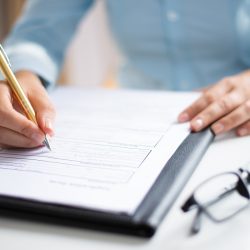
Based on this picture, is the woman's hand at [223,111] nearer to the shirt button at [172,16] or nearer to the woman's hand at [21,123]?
the woman's hand at [21,123]

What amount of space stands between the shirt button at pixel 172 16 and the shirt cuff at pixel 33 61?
28cm

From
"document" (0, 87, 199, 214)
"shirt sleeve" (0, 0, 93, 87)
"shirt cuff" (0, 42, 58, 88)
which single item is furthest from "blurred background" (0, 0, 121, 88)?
"document" (0, 87, 199, 214)

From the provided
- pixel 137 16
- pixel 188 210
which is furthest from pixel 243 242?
pixel 137 16

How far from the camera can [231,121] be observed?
638 millimetres

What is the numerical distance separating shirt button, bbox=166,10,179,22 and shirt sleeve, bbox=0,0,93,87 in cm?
22

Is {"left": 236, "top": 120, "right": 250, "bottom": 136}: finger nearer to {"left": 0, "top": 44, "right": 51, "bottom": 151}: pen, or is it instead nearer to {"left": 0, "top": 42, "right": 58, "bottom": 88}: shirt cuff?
{"left": 0, "top": 44, "right": 51, "bottom": 151}: pen

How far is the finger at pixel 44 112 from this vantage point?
1.89ft

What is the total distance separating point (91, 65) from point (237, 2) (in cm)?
162

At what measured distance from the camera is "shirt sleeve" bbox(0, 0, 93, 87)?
3.27ft

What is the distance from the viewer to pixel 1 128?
60 cm

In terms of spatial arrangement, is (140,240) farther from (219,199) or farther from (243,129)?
(243,129)

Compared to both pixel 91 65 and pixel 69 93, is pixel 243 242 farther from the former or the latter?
pixel 91 65

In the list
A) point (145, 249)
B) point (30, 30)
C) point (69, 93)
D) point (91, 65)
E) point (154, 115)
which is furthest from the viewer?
point (91, 65)

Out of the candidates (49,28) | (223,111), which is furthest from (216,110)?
(49,28)
